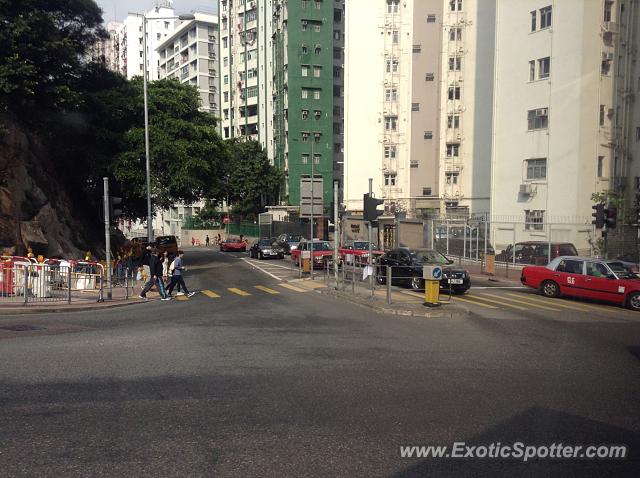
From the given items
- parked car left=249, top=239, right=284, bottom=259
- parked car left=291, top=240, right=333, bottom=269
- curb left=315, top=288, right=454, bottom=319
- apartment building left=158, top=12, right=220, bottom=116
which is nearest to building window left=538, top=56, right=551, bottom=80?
parked car left=291, top=240, right=333, bottom=269

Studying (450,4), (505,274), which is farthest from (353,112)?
(505,274)

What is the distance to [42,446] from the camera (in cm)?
520

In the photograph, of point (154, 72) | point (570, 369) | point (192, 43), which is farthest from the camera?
point (154, 72)

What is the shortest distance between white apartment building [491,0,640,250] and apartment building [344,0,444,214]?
1496 centimetres

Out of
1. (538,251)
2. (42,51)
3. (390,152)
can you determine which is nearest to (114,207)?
(42,51)

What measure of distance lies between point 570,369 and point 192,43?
85923 millimetres

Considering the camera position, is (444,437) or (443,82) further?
(443,82)

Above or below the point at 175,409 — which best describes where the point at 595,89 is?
above

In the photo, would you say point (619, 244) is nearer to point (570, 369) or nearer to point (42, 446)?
point (570, 369)

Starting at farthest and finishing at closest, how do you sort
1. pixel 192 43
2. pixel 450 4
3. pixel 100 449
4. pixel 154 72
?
pixel 154 72
pixel 192 43
pixel 450 4
pixel 100 449

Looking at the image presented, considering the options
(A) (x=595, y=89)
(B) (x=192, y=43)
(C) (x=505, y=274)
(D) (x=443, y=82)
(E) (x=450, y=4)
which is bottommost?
(C) (x=505, y=274)

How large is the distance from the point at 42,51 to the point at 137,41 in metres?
85.4

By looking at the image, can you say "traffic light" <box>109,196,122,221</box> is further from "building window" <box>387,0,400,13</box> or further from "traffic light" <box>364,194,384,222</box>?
"building window" <box>387,0,400,13</box>

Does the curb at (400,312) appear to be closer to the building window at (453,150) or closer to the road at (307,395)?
the road at (307,395)
